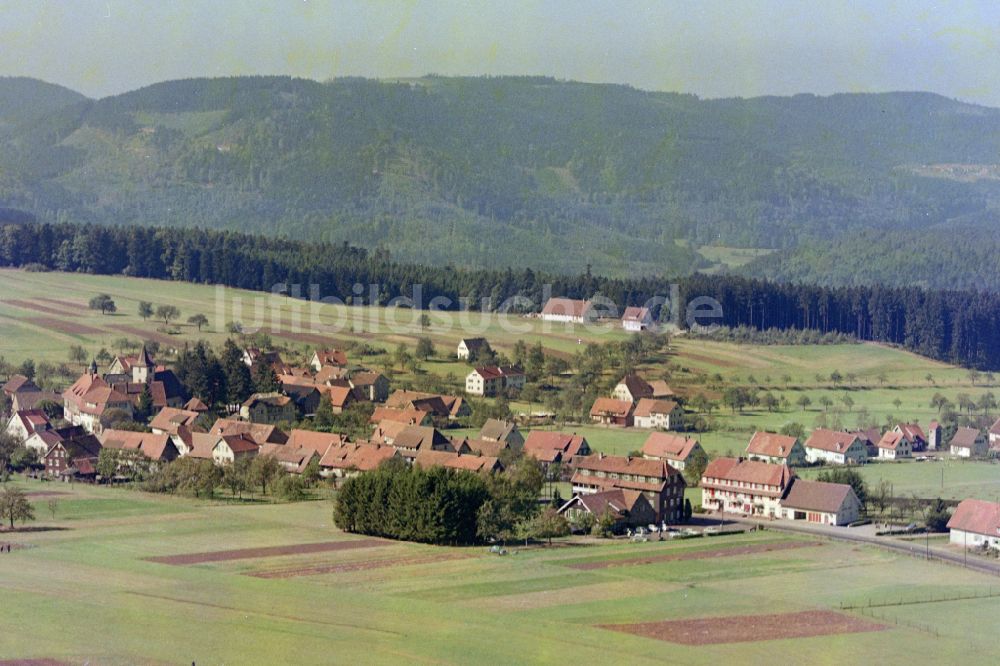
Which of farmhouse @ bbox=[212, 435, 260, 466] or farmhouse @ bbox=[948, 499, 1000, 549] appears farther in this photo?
farmhouse @ bbox=[212, 435, 260, 466]

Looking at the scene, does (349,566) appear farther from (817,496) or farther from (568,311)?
(568,311)

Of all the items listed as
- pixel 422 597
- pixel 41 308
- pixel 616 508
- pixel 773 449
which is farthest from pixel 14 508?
pixel 41 308

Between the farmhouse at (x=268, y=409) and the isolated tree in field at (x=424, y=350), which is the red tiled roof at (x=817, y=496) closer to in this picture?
the farmhouse at (x=268, y=409)

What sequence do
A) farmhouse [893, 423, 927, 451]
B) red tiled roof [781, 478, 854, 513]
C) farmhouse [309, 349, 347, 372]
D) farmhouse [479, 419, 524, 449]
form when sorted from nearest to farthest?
red tiled roof [781, 478, 854, 513] < farmhouse [479, 419, 524, 449] < farmhouse [893, 423, 927, 451] < farmhouse [309, 349, 347, 372]

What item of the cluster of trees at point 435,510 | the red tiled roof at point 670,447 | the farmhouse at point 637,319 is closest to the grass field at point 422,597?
the cluster of trees at point 435,510

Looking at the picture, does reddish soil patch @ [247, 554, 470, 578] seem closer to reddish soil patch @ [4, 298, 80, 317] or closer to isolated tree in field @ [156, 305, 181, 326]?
isolated tree in field @ [156, 305, 181, 326]

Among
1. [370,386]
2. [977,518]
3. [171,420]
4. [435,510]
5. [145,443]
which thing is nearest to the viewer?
[435,510]

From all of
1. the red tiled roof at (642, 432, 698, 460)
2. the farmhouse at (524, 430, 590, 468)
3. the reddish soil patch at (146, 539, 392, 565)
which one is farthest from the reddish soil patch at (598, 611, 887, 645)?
the red tiled roof at (642, 432, 698, 460)

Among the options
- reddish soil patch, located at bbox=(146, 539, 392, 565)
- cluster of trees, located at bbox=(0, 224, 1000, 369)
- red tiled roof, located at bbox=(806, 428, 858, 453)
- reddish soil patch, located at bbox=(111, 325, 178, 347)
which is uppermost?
cluster of trees, located at bbox=(0, 224, 1000, 369)
